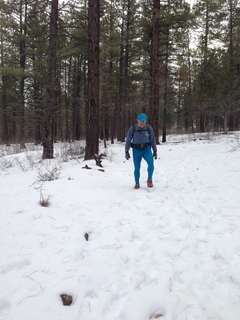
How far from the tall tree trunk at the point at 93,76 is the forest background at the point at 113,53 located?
3 cm

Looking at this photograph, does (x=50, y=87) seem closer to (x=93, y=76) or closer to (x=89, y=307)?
(x=93, y=76)

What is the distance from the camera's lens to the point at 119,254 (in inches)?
109

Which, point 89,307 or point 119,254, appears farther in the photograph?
point 119,254

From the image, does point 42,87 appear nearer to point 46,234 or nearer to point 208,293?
point 46,234

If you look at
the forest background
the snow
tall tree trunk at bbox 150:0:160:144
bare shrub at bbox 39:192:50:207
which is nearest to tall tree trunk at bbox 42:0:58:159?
the forest background

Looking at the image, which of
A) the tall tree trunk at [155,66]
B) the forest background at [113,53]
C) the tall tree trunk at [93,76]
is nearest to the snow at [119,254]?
the tall tree trunk at [93,76]

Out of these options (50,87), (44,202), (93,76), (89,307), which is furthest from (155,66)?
(89,307)

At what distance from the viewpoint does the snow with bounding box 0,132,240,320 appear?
1.98 m

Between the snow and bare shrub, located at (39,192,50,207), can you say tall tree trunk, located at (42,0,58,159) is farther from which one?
bare shrub, located at (39,192,50,207)

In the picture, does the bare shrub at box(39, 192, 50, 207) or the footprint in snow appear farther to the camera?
the bare shrub at box(39, 192, 50, 207)

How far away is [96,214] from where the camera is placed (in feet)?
12.6

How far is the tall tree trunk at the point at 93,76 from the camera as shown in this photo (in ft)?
26.3

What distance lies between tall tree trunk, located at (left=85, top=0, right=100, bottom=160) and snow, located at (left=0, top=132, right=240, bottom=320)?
12.6ft

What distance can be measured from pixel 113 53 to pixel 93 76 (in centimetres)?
1228
